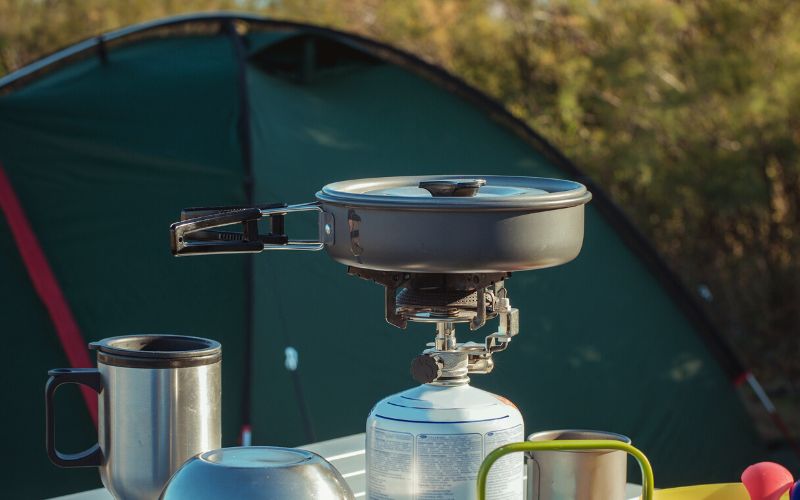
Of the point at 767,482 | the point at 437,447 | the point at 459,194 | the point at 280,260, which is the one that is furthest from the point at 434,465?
the point at 280,260

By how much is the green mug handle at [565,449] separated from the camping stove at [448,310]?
101 millimetres

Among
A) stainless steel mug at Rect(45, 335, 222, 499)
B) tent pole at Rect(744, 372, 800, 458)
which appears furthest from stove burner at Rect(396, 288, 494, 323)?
tent pole at Rect(744, 372, 800, 458)

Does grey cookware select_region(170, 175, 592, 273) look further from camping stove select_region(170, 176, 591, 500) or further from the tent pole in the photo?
the tent pole

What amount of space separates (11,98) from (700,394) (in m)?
1.86

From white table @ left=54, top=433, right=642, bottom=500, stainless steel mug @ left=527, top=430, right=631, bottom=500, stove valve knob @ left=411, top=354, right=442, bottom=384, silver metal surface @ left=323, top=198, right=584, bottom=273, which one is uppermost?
silver metal surface @ left=323, top=198, right=584, bottom=273

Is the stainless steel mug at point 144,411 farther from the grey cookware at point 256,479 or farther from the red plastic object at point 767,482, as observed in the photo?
the red plastic object at point 767,482

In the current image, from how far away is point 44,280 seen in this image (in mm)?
2461

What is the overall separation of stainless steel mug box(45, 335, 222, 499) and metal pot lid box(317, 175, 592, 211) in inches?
9.0

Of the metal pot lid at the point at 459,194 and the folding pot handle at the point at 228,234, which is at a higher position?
the metal pot lid at the point at 459,194

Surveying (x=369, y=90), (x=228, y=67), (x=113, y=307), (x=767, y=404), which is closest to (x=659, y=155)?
(x=767, y=404)

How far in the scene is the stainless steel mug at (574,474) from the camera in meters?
1.03

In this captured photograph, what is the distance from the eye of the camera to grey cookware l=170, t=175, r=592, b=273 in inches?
37.2

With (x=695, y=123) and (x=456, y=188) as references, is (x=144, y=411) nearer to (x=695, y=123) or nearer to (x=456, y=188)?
(x=456, y=188)

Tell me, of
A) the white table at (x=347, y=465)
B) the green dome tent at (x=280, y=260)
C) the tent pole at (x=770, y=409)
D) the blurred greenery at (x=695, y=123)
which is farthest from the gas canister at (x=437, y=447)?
the blurred greenery at (x=695, y=123)
